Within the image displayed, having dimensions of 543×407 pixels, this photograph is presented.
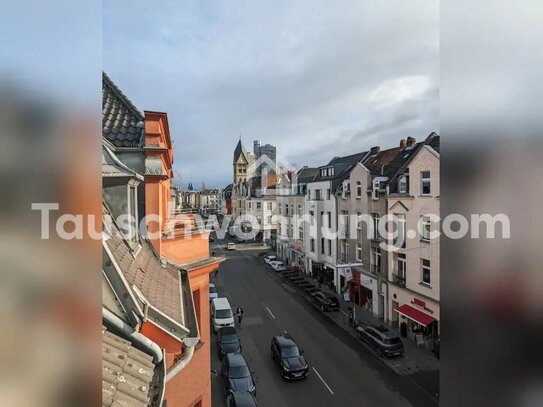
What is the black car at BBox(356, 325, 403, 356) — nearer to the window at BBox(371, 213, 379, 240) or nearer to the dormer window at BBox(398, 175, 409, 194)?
the window at BBox(371, 213, 379, 240)

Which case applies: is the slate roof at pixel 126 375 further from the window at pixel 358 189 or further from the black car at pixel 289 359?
the window at pixel 358 189

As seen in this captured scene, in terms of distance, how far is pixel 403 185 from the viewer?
38.9 feet

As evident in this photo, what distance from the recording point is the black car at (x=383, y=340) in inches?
415

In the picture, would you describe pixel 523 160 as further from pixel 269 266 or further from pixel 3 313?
pixel 269 266

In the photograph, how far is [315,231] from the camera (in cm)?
1967

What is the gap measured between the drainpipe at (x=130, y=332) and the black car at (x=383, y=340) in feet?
32.9

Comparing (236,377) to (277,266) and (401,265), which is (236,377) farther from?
(277,266)

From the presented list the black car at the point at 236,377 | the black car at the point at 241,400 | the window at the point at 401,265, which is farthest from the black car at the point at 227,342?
the window at the point at 401,265

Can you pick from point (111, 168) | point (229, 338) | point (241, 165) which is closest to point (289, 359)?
point (229, 338)

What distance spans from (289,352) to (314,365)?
0.97 meters

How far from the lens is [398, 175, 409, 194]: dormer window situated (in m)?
11.7

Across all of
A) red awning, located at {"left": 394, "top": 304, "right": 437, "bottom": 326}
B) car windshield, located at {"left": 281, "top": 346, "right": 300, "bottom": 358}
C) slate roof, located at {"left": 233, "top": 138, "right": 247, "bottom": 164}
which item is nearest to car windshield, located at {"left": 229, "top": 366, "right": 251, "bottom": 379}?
car windshield, located at {"left": 281, "top": 346, "right": 300, "bottom": 358}

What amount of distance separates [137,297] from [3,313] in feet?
5.34

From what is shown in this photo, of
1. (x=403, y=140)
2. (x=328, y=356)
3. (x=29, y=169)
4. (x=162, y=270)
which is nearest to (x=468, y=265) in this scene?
(x=29, y=169)
